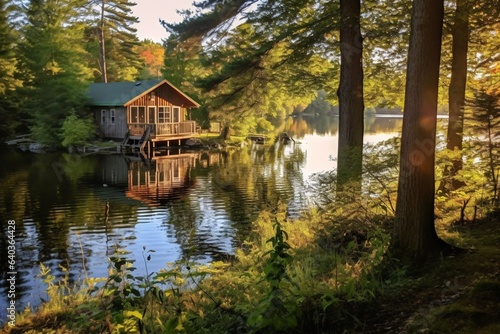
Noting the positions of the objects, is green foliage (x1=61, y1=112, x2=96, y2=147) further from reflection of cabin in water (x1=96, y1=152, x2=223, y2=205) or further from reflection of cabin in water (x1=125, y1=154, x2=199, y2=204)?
reflection of cabin in water (x1=125, y1=154, x2=199, y2=204)

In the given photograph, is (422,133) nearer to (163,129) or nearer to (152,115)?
(163,129)

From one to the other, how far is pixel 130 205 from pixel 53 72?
75.6 feet

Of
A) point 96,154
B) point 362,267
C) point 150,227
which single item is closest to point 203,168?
point 96,154

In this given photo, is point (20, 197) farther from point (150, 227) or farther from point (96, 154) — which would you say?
point (96, 154)

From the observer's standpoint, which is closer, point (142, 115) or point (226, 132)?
point (142, 115)

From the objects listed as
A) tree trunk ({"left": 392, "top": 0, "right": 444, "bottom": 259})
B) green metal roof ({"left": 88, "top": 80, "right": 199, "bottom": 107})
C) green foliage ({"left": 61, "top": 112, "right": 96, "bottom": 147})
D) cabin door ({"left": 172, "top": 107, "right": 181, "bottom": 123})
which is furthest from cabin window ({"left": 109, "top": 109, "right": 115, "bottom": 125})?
tree trunk ({"left": 392, "top": 0, "right": 444, "bottom": 259})

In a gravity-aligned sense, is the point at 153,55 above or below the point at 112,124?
above

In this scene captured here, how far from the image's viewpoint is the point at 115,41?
49312 mm

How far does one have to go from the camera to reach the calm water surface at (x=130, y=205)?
393 inches

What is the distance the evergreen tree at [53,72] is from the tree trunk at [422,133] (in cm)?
3203

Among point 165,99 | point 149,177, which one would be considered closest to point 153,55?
point 165,99

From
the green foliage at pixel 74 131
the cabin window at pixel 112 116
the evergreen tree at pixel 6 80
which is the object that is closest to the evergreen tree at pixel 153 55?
the evergreen tree at pixel 6 80

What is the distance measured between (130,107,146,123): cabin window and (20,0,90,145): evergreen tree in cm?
386

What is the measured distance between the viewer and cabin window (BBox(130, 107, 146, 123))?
116ft
